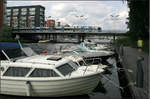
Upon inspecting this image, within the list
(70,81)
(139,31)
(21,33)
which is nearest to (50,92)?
(70,81)

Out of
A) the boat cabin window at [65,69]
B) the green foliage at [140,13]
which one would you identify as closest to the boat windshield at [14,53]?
the boat cabin window at [65,69]

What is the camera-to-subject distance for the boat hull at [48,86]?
22.3 ft

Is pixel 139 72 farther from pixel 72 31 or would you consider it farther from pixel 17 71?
pixel 72 31

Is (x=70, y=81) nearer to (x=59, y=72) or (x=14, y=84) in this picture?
(x=59, y=72)

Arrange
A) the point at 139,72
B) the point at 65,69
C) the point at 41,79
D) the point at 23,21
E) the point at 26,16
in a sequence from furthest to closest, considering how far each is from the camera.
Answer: the point at 23,21
the point at 26,16
the point at 65,69
the point at 41,79
the point at 139,72

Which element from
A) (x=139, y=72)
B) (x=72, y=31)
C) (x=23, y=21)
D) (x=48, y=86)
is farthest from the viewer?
(x=23, y=21)

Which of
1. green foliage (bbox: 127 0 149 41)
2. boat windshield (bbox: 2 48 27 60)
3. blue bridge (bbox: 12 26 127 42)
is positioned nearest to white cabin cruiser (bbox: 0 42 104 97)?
boat windshield (bbox: 2 48 27 60)

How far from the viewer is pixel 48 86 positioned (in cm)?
684

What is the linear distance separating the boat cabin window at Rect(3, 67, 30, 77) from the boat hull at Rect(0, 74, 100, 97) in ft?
0.86

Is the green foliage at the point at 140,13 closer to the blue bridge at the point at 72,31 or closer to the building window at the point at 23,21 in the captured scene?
the blue bridge at the point at 72,31

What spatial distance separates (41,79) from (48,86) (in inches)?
18.0

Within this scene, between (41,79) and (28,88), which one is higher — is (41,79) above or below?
above

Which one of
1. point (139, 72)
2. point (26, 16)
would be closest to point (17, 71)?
point (139, 72)

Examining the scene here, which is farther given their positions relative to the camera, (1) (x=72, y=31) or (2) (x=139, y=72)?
(1) (x=72, y=31)
